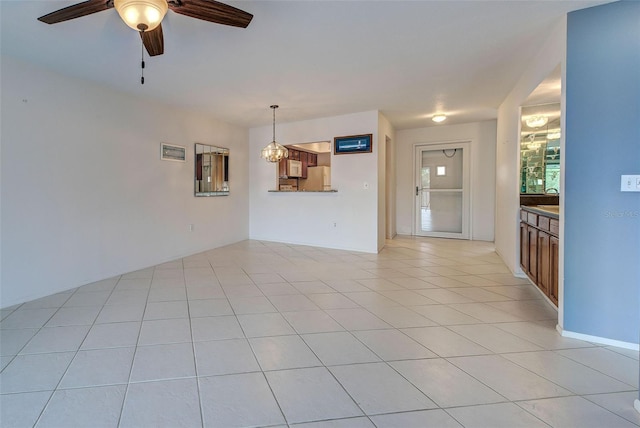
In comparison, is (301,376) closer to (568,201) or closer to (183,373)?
(183,373)

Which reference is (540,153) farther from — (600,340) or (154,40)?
(154,40)

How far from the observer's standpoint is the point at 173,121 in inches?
195

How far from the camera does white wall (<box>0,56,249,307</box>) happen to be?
10.2 ft

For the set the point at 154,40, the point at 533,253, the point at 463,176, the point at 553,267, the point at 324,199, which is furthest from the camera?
the point at 463,176

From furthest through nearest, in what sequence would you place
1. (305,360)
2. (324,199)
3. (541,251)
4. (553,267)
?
(324,199) → (541,251) → (553,267) → (305,360)

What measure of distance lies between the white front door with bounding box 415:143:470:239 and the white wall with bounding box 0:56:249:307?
484cm

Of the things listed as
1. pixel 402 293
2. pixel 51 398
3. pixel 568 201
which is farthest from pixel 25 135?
pixel 568 201

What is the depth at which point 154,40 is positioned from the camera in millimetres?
2168

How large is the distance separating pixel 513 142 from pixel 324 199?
3122 millimetres

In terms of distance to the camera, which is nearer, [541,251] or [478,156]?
[541,251]

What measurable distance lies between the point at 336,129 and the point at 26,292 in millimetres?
4721

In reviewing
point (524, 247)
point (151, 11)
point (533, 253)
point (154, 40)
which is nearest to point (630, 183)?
point (533, 253)

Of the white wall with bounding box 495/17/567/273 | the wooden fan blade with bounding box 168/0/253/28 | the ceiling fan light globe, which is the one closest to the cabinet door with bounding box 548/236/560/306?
the white wall with bounding box 495/17/567/273

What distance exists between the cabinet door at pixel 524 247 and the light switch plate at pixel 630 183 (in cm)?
153
